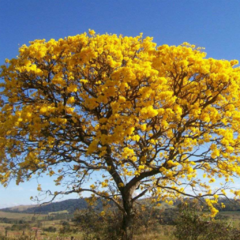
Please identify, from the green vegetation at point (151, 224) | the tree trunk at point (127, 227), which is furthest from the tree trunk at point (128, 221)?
the green vegetation at point (151, 224)

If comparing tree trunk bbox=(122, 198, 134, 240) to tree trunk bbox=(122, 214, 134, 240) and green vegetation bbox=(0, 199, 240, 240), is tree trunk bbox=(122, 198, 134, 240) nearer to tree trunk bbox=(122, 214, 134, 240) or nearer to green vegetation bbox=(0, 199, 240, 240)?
tree trunk bbox=(122, 214, 134, 240)

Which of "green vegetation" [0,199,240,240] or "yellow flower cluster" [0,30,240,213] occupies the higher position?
"yellow flower cluster" [0,30,240,213]

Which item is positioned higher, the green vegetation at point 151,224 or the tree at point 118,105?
the tree at point 118,105

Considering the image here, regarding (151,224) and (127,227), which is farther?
(151,224)

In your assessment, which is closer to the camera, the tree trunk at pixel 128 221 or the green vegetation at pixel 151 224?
the green vegetation at pixel 151 224

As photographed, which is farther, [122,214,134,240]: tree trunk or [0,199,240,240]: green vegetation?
[122,214,134,240]: tree trunk

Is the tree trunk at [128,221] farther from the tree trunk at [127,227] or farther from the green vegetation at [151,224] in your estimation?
the green vegetation at [151,224]

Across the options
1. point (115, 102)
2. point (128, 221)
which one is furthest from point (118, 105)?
point (128, 221)

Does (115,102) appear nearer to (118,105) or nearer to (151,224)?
(118,105)

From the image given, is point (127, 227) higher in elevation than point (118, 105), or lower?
lower

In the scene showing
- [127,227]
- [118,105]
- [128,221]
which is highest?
[118,105]

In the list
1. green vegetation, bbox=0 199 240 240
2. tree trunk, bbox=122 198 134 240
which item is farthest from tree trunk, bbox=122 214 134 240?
green vegetation, bbox=0 199 240 240

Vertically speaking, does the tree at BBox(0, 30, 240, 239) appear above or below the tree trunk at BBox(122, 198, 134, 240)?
above

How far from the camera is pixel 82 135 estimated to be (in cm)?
1298
